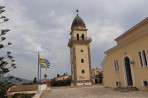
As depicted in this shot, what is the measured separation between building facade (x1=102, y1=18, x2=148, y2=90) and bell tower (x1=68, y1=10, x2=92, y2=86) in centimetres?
1500

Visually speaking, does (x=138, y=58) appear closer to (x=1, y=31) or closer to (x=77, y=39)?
(x=1, y=31)

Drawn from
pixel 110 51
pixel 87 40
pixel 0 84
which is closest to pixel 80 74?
pixel 87 40

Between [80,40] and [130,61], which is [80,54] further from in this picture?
[130,61]

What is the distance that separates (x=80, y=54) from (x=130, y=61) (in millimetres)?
23736

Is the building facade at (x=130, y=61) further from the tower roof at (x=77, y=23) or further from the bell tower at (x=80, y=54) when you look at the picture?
the tower roof at (x=77, y=23)

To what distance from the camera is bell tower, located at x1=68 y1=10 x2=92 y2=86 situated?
3954cm

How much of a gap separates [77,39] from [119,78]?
23380 millimetres

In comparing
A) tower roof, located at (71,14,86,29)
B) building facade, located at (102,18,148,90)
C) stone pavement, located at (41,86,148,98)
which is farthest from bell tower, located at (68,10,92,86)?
stone pavement, located at (41,86,148,98)

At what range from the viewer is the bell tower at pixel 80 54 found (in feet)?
130

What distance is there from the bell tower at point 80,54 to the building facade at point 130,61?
15.0m

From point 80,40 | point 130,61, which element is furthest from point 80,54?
point 130,61

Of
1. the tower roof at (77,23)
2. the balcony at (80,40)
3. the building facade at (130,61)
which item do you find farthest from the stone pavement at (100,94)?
the tower roof at (77,23)

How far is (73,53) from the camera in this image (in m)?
41.4

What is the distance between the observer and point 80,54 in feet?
135
